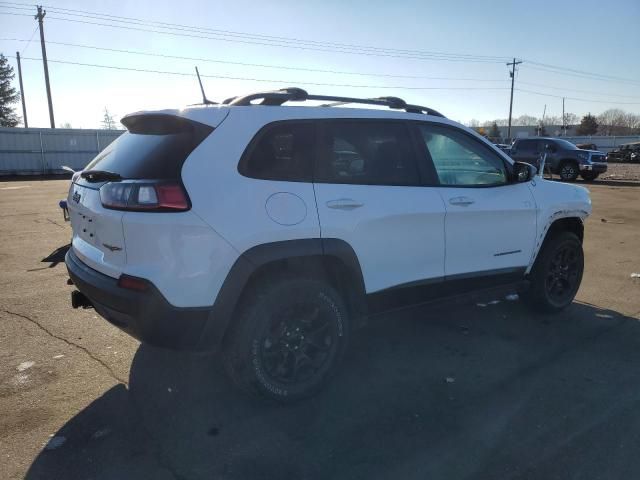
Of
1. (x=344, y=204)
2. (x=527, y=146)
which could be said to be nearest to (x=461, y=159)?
(x=344, y=204)

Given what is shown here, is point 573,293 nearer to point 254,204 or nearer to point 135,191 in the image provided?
point 254,204

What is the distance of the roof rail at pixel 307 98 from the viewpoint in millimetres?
3266

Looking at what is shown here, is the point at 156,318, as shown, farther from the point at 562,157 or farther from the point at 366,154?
the point at 562,157

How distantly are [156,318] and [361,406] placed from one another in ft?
4.68

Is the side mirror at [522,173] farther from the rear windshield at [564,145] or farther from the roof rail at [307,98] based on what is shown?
the rear windshield at [564,145]

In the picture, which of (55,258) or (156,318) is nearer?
(156,318)

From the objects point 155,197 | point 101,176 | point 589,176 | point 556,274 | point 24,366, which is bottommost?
point 24,366

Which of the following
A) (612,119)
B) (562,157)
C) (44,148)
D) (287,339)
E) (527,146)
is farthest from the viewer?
(612,119)

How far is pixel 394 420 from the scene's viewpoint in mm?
3018

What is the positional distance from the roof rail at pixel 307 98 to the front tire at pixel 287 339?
1.22 metres

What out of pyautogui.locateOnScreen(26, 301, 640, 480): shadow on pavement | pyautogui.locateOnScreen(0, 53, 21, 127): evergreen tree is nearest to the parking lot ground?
pyautogui.locateOnScreen(26, 301, 640, 480): shadow on pavement

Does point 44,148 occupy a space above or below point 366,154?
above

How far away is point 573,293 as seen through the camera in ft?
16.4

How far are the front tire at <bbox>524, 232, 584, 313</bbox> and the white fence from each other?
85.0ft
